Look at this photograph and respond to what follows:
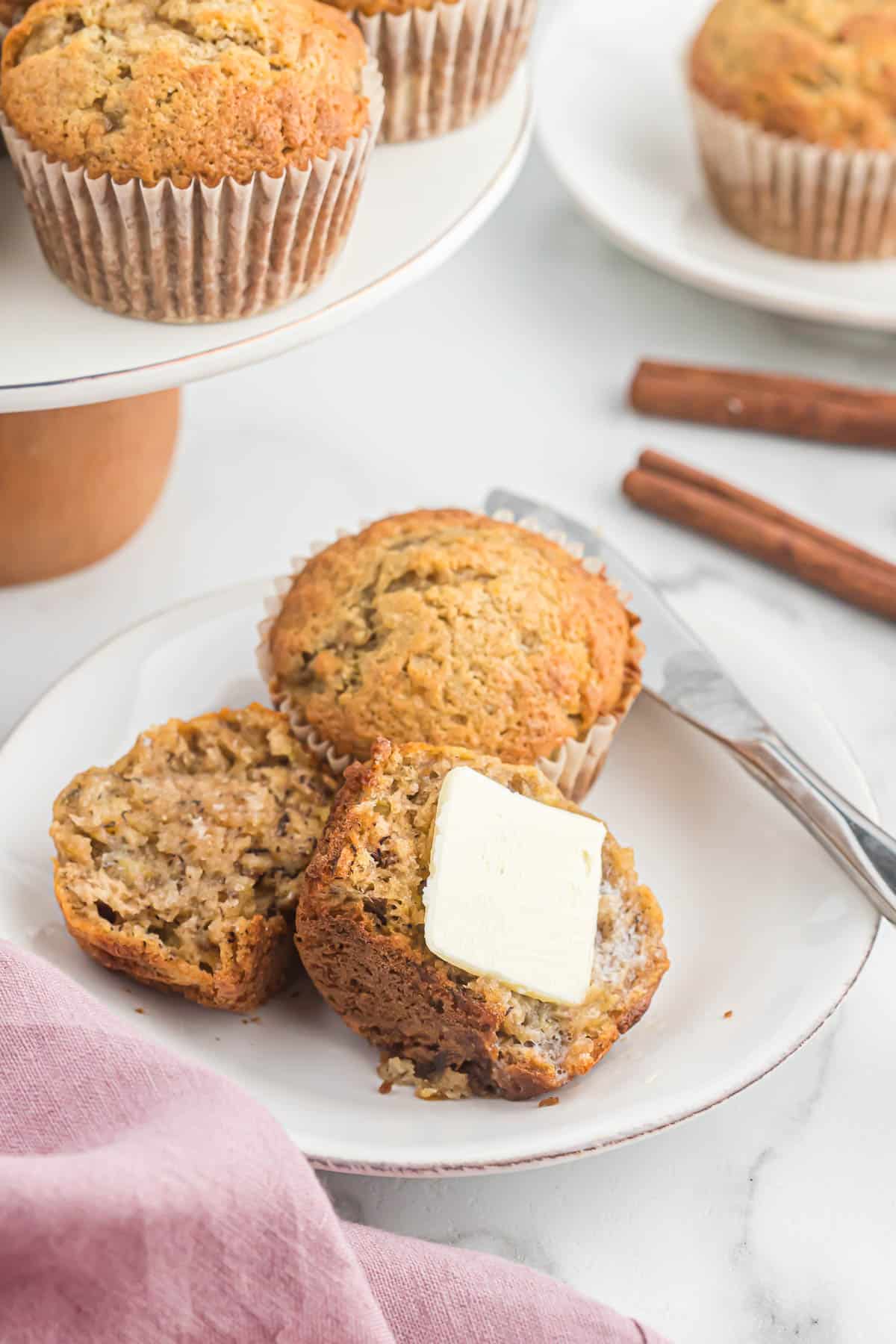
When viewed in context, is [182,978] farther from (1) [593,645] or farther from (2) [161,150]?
(2) [161,150]

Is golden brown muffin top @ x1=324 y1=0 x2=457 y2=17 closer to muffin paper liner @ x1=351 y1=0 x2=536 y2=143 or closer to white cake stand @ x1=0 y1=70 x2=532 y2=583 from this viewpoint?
muffin paper liner @ x1=351 y1=0 x2=536 y2=143

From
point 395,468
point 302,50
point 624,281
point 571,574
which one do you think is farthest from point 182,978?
point 624,281

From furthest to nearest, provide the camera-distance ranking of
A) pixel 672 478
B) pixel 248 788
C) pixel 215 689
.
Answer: pixel 672 478, pixel 215 689, pixel 248 788

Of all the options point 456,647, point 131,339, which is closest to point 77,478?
point 131,339

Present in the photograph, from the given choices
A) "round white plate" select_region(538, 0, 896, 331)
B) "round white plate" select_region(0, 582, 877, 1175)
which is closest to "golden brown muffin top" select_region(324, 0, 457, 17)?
"round white plate" select_region(0, 582, 877, 1175)

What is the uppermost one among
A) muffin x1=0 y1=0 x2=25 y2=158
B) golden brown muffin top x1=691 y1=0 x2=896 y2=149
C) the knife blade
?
muffin x1=0 y1=0 x2=25 y2=158

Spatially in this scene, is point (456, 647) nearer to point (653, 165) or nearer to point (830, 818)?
point (830, 818)

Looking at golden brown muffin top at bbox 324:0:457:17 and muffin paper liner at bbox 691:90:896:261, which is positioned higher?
golden brown muffin top at bbox 324:0:457:17

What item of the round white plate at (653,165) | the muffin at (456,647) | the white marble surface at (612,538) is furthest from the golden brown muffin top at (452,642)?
the round white plate at (653,165)
